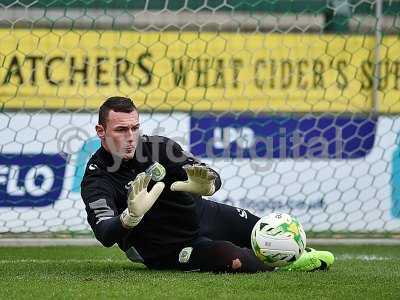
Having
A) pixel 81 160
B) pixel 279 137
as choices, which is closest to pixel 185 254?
pixel 81 160

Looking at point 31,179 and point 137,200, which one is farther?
point 31,179

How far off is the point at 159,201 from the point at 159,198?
0.06 feet

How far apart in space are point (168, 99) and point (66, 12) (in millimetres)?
1222

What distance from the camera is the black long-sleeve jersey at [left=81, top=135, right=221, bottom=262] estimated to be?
5480 millimetres

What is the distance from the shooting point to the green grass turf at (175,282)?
452cm

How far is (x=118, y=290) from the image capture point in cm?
464

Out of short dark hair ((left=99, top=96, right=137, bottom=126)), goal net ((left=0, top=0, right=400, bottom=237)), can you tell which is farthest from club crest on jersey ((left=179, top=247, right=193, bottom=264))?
goal net ((left=0, top=0, right=400, bottom=237))

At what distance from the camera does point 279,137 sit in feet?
27.9

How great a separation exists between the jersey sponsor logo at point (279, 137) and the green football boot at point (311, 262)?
277cm

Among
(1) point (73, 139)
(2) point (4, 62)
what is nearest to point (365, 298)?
(1) point (73, 139)

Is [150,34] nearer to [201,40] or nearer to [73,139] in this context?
[201,40]

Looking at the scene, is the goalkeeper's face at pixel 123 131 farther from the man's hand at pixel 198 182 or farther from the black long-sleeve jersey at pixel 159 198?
the man's hand at pixel 198 182

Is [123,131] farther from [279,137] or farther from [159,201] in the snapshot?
[279,137]

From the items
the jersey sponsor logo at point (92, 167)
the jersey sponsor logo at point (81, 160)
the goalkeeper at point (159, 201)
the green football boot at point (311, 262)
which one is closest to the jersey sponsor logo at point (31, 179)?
the jersey sponsor logo at point (81, 160)
